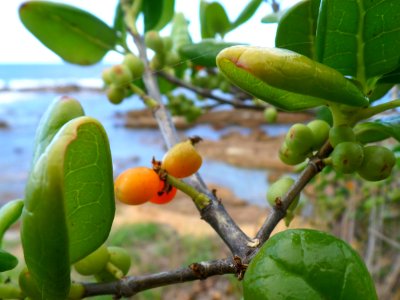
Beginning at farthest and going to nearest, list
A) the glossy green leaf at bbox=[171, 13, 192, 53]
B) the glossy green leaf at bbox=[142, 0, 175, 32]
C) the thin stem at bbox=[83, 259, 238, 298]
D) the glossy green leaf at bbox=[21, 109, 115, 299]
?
the glossy green leaf at bbox=[171, 13, 192, 53], the glossy green leaf at bbox=[142, 0, 175, 32], the thin stem at bbox=[83, 259, 238, 298], the glossy green leaf at bbox=[21, 109, 115, 299]

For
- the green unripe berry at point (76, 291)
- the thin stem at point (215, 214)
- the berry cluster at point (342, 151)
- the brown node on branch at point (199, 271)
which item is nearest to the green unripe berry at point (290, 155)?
the berry cluster at point (342, 151)

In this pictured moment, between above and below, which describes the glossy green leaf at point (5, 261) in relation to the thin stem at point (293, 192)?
below

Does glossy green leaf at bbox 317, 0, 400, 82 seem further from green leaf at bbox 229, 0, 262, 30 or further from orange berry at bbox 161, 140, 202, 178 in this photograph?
green leaf at bbox 229, 0, 262, 30

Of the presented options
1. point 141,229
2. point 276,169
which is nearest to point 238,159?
point 276,169

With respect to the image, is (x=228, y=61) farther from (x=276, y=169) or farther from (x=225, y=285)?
(x=276, y=169)

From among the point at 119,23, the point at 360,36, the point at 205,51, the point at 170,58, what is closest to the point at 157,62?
the point at 170,58

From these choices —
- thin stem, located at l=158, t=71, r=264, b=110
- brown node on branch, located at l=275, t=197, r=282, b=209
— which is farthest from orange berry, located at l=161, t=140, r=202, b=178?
thin stem, located at l=158, t=71, r=264, b=110

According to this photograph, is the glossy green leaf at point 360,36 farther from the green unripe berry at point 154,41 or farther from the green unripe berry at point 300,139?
the green unripe berry at point 154,41
